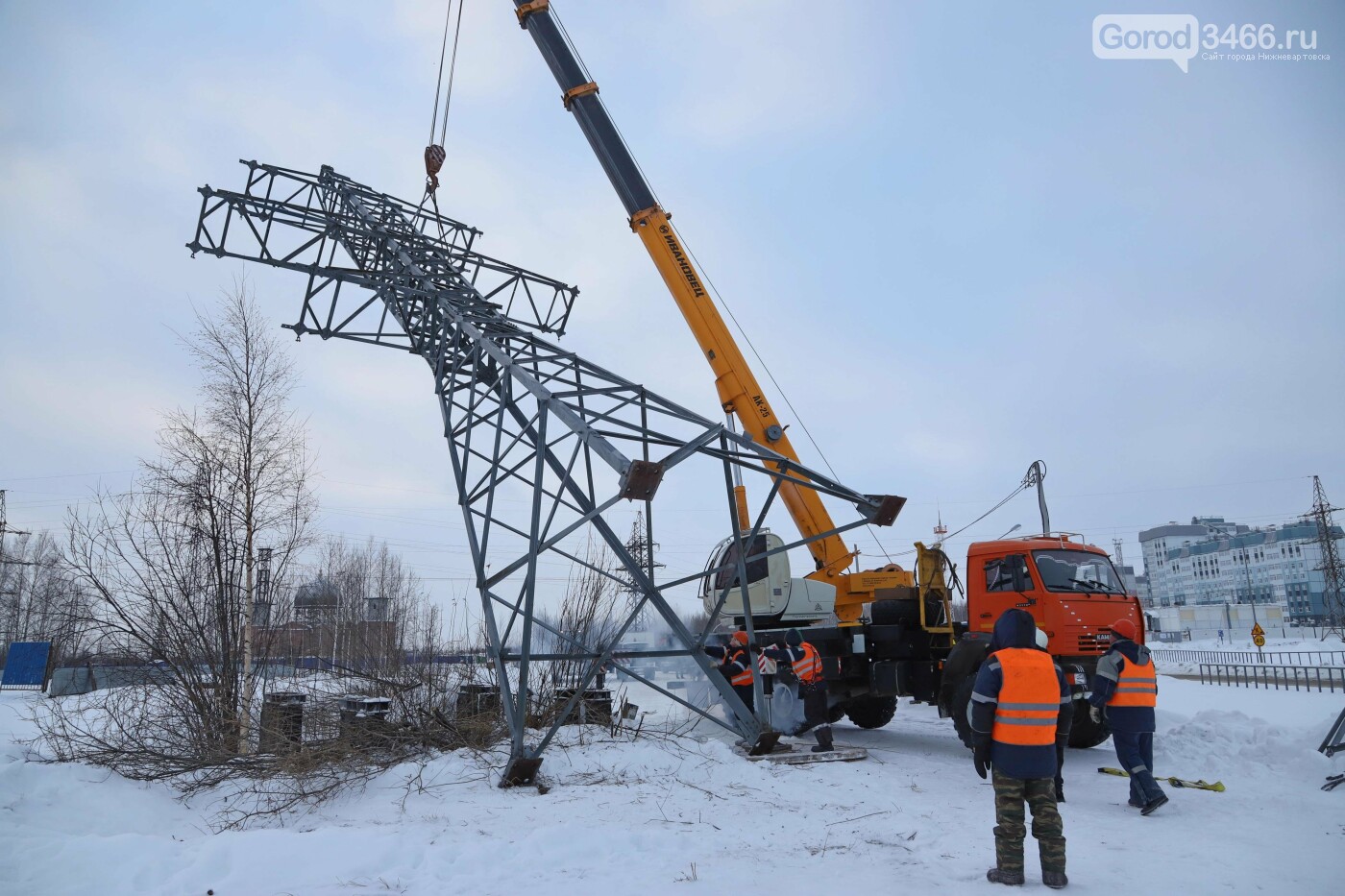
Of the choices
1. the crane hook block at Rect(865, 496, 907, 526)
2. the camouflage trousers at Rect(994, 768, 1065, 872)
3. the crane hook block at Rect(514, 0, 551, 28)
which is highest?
the crane hook block at Rect(514, 0, 551, 28)

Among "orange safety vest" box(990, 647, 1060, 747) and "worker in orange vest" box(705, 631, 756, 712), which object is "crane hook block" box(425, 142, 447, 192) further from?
"orange safety vest" box(990, 647, 1060, 747)

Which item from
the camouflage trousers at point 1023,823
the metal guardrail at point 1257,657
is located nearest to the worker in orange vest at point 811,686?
the camouflage trousers at point 1023,823

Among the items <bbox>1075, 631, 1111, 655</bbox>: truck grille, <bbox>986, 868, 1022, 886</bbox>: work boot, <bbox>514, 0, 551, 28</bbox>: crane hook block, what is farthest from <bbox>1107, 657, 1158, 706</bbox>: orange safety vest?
<bbox>514, 0, 551, 28</bbox>: crane hook block

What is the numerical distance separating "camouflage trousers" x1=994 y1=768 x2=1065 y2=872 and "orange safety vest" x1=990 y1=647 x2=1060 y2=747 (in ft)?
0.92

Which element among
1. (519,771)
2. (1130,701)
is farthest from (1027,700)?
(519,771)

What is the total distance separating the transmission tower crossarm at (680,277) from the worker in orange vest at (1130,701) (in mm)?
5872

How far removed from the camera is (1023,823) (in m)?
5.14

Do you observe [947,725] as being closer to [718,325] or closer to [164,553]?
[718,325]

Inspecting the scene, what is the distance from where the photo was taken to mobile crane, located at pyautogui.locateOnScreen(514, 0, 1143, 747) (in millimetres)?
10672

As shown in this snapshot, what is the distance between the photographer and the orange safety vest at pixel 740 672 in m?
12.2

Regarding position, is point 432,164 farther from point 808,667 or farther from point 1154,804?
point 1154,804

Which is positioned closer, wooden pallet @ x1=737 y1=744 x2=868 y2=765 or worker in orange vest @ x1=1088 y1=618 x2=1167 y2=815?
worker in orange vest @ x1=1088 y1=618 x2=1167 y2=815

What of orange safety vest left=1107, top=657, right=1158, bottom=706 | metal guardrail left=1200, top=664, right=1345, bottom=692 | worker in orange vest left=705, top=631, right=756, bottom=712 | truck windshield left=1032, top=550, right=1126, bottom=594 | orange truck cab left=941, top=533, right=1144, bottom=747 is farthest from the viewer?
metal guardrail left=1200, top=664, right=1345, bottom=692

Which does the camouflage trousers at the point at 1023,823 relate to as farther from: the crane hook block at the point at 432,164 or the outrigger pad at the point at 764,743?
the crane hook block at the point at 432,164
